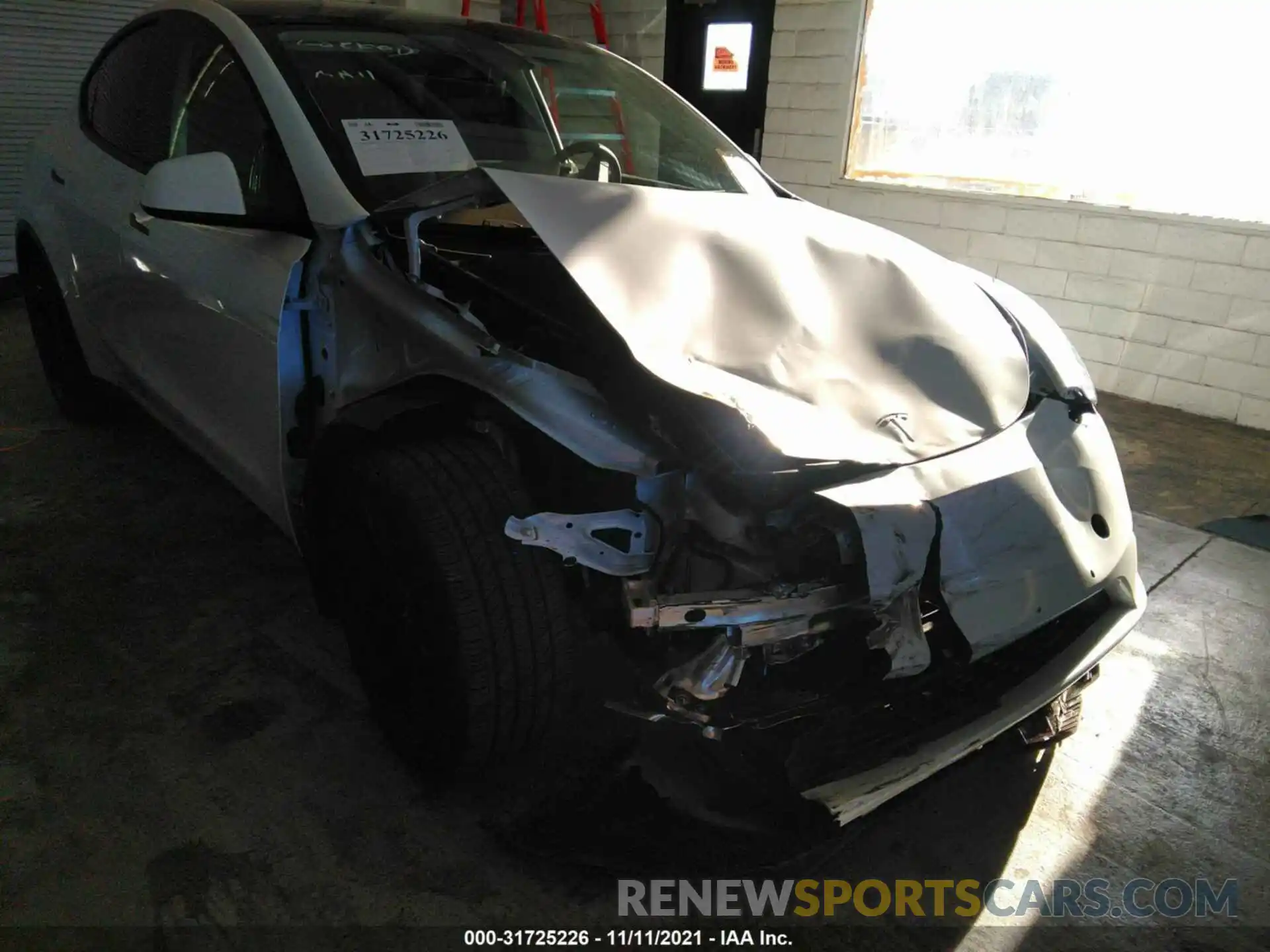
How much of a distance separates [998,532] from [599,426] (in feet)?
2.14

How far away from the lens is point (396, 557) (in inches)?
61.1

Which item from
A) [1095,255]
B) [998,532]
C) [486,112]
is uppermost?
[486,112]

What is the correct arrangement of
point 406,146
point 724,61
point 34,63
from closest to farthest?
point 406,146
point 34,63
point 724,61

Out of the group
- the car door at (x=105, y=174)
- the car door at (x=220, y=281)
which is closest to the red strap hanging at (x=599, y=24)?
the car door at (x=105, y=174)

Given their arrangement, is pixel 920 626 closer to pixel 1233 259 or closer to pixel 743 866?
pixel 743 866

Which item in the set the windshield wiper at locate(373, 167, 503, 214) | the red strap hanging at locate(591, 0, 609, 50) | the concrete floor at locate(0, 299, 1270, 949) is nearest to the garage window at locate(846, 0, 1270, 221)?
the red strap hanging at locate(591, 0, 609, 50)

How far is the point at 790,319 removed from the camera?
1.67m

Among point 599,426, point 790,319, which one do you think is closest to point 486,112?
point 790,319

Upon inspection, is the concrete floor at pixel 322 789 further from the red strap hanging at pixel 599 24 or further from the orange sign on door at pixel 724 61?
the red strap hanging at pixel 599 24

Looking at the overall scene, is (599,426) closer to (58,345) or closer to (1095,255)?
(58,345)

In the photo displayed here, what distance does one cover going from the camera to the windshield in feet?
6.33

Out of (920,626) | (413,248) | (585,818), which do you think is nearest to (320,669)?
(585,818)

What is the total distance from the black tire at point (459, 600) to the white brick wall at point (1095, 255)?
162 inches

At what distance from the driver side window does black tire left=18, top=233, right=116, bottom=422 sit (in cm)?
108
